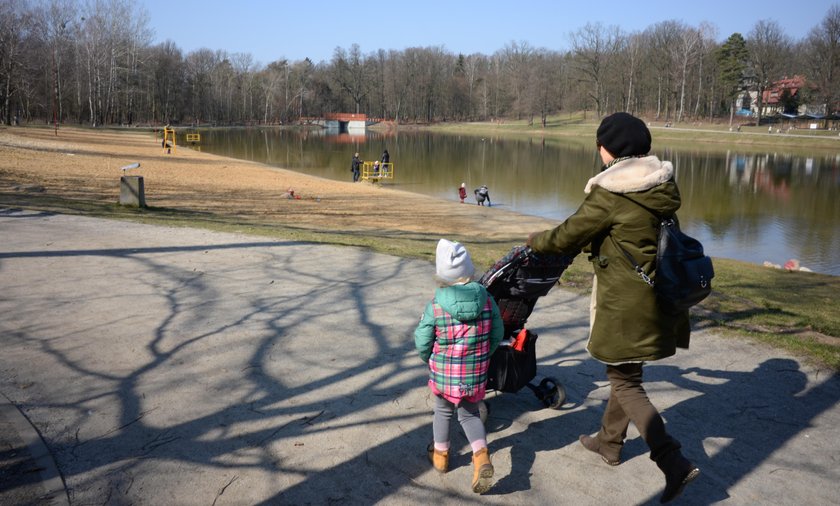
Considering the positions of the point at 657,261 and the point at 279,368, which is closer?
the point at 657,261

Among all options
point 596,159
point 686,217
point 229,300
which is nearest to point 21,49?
point 596,159

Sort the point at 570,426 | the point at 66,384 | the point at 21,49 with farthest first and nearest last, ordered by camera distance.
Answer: the point at 21,49
the point at 66,384
the point at 570,426

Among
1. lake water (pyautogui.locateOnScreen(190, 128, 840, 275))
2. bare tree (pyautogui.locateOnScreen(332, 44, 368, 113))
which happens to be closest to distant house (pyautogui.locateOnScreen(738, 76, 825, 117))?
lake water (pyautogui.locateOnScreen(190, 128, 840, 275))

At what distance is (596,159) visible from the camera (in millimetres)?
48688

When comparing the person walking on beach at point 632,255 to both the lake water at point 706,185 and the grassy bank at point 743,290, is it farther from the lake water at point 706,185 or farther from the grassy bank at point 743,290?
the lake water at point 706,185

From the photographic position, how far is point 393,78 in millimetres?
131000

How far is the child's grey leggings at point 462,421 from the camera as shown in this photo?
3.54 m

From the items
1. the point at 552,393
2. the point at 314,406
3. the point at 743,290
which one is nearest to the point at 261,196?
the point at 743,290

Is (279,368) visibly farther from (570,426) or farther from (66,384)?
(570,426)

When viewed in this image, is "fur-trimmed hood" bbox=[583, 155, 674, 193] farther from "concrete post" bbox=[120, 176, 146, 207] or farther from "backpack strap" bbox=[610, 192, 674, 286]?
"concrete post" bbox=[120, 176, 146, 207]

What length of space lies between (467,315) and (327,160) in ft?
143

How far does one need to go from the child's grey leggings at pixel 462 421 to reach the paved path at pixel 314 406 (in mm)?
244

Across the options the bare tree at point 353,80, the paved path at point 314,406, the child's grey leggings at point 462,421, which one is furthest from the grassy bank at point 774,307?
the bare tree at point 353,80

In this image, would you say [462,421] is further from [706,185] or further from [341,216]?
[706,185]
